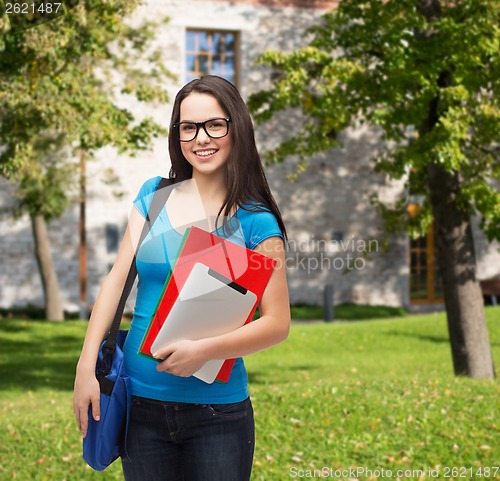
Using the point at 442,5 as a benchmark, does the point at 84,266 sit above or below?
below

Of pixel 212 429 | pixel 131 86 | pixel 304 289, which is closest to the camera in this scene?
pixel 212 429

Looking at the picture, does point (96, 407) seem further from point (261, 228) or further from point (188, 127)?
point (188, 127)

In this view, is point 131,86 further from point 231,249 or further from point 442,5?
point 231,249

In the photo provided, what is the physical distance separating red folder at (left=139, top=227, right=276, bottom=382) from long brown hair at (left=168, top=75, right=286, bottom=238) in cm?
16

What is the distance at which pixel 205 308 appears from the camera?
2.17 meters

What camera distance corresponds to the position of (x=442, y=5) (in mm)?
9914

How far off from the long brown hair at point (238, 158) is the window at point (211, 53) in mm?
18702

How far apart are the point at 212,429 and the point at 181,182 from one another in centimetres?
77

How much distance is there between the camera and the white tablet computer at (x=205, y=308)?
2146 millimetres

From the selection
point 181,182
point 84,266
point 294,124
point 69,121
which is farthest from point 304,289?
point 181,182

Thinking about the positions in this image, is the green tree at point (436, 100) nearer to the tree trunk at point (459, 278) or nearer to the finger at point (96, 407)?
the tree trunk at point (459, 278)

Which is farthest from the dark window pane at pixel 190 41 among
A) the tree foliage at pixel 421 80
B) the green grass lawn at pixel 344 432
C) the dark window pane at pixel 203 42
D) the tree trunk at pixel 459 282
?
the green grass lawn at pixel 344 432

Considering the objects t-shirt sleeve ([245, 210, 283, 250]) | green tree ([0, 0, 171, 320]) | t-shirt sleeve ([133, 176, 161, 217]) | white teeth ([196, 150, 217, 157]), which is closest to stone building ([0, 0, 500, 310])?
green tree ([0, 0, 171, 320])

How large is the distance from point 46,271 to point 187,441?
1647cm
